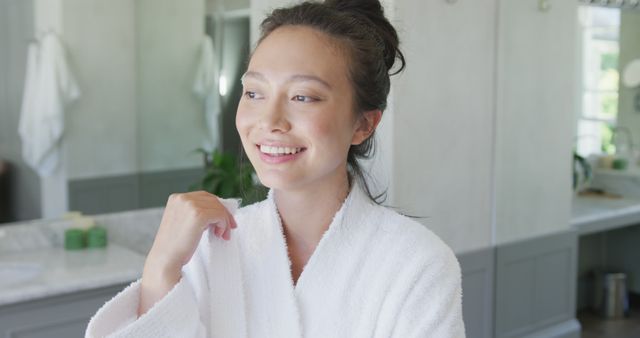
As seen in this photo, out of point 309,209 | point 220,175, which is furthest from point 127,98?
point 309,209

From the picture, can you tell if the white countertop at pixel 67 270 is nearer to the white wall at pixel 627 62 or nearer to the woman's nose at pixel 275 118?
the woman's nose at pixel 275 118

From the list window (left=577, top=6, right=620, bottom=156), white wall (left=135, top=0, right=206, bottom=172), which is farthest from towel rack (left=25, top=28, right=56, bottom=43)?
window (left=577, top=6, right=620, bottom=156)

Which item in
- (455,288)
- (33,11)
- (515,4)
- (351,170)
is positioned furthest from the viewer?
(515,4)

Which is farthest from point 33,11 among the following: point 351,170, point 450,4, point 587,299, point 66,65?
point 587,299

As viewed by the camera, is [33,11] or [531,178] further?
[531,178]

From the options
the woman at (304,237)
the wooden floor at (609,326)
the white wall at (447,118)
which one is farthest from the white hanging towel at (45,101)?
the wooden floor at (609,326)

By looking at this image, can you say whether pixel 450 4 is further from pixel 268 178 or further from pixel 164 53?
pixel 268 178

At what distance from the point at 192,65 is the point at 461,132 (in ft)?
3.34

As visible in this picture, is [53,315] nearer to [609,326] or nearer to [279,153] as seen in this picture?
[279,153]

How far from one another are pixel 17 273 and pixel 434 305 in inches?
59.7

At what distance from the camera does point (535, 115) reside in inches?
104

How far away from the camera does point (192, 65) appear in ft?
8.84

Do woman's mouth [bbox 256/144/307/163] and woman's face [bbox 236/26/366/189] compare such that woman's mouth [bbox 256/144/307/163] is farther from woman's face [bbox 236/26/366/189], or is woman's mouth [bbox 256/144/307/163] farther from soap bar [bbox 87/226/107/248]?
soap bar [bbox 87/226/107/248]

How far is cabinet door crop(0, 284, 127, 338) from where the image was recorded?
1927 millimetres
